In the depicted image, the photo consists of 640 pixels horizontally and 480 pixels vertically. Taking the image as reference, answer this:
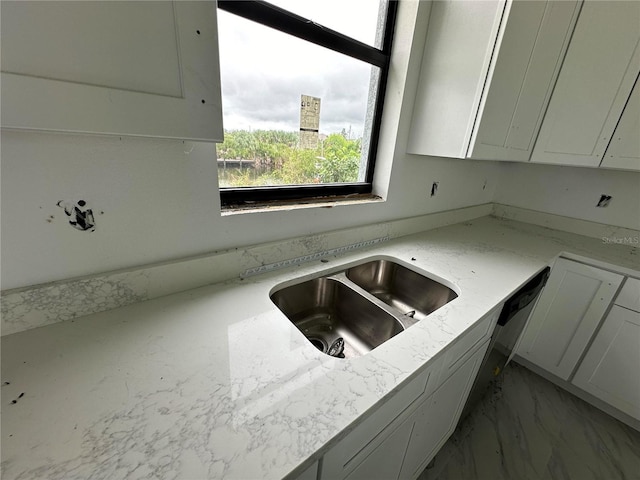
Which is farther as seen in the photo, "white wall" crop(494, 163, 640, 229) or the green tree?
"white wall" crop(494, 163, 640, 229)

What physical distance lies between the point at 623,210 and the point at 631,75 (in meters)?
0.85

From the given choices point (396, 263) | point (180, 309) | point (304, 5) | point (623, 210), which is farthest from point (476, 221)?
point (180, 309)

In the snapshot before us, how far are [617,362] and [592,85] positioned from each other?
4.93ft

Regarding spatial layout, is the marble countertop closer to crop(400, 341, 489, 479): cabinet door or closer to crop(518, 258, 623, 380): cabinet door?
crop(400, 341, 489, 479): cabinet door

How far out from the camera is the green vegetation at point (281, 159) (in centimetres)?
94

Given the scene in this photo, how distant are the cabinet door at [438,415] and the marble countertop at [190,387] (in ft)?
1.02

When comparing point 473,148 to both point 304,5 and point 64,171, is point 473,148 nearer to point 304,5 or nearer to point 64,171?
point 304,5

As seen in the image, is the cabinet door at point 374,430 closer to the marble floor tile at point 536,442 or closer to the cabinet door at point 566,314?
the marble floor tile at point 536,442

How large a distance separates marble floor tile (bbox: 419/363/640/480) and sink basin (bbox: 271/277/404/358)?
2.55 feet

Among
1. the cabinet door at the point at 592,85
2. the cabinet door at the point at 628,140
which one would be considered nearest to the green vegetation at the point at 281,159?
the cabinet door at the point at 592,85

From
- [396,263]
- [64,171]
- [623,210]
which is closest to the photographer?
[64,171]

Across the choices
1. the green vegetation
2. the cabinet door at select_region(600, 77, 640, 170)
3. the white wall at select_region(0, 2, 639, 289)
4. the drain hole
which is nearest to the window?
the green vegetation

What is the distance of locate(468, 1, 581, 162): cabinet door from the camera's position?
3.44ft

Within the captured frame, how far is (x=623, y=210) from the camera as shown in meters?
1.69
